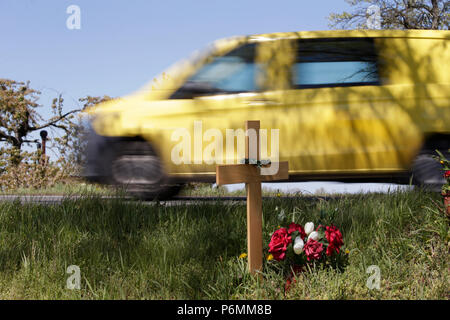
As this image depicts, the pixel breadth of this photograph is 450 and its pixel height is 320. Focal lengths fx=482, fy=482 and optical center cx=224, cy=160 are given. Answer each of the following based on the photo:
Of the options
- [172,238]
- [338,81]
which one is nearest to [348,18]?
[338,81]

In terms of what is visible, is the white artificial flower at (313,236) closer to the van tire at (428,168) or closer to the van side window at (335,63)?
the van side window at (335,63)

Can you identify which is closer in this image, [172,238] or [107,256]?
[107,256]

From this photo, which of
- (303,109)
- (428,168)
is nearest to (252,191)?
(303,109)

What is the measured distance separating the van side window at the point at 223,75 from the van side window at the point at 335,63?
61cm

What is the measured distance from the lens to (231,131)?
6.11 meters

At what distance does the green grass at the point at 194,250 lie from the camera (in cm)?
351

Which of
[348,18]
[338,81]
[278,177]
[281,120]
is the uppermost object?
[348,18]

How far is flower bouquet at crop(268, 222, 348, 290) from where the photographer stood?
3.53m

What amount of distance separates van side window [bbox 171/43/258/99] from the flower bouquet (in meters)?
2.95

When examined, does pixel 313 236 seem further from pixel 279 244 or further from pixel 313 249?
pixel 279 244

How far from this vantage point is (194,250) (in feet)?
13.2

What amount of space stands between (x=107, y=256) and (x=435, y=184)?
4463 mm

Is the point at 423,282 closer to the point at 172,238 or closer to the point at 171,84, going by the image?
the point at 172,238

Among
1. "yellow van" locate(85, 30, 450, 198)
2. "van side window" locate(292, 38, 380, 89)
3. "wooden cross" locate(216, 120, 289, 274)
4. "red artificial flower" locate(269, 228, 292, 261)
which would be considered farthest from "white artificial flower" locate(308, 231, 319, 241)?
"van side window" locate(292, 38, 380, 89)
